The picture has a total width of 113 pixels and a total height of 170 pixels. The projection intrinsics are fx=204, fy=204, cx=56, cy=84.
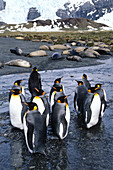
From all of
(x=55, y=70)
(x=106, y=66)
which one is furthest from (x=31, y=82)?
(x=106, y=66)

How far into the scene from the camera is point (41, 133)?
362 centimetres

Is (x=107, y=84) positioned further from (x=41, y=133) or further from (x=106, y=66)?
(x=41, y=133)

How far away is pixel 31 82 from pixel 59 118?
8.85 feet

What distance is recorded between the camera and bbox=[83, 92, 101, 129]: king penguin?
466cm

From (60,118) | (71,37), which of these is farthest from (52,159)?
(71,37)

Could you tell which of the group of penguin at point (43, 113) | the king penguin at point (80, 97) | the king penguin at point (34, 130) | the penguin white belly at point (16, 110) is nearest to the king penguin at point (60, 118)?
the group of penguin at point (43, 113)

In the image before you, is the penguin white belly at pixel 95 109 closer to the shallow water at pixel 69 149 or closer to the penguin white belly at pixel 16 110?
the shallow water at pixel 69 149

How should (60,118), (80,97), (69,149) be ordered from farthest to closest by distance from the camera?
(80,97) < (60,118) < (69,149)

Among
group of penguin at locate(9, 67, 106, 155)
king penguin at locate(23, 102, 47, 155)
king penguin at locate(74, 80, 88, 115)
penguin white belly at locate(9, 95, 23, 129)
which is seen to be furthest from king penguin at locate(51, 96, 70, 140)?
king penguin at locate(74, 80, 88, 115)

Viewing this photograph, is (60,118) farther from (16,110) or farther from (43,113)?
(16,110)

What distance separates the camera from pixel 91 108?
4.68m

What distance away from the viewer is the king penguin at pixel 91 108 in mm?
4658

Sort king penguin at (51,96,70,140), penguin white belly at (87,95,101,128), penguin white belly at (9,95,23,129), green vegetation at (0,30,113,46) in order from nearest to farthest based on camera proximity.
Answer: king penguin at (51,96,70,140), penguin white belly at (9,95,23,129), penguin white belly at (87,95,101,128), green vegetation at (0,30,113,46)

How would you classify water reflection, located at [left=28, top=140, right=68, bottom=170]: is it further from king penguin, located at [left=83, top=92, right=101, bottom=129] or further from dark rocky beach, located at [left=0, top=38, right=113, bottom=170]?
king penguin, located at [left=83, top=92, right=101, bottom=129]
